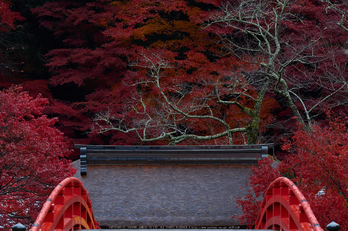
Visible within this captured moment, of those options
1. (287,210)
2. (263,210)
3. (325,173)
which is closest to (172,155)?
(263,210)

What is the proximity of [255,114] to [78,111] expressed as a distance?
6954 millimetres

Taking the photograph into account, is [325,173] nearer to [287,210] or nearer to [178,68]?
[287,210]

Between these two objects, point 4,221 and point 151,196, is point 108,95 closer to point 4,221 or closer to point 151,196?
point 151,196

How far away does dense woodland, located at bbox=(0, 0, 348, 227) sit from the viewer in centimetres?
1267

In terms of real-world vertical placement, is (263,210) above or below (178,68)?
above

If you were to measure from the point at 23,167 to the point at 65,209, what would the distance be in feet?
6.53

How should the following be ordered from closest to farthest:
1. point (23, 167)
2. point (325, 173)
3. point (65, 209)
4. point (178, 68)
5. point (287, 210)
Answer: point (65, 209) < point (287, 210) < point (23, 167) < point (325, 173) < point (178, 68)

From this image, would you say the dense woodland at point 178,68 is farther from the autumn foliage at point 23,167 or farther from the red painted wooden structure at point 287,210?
the red painted wooden structure at point 287,210

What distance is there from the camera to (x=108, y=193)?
29.9 ft

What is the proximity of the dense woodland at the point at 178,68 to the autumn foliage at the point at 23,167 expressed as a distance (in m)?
5.65

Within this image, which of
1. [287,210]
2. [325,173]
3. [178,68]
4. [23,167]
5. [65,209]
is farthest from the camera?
[178,68]

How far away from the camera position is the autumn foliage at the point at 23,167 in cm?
607

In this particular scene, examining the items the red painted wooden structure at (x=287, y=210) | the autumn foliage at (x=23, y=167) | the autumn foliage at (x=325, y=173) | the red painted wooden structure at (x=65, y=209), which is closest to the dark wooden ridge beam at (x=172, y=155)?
the autumn foliage at (x=325, y=173)

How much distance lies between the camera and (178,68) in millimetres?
14625
